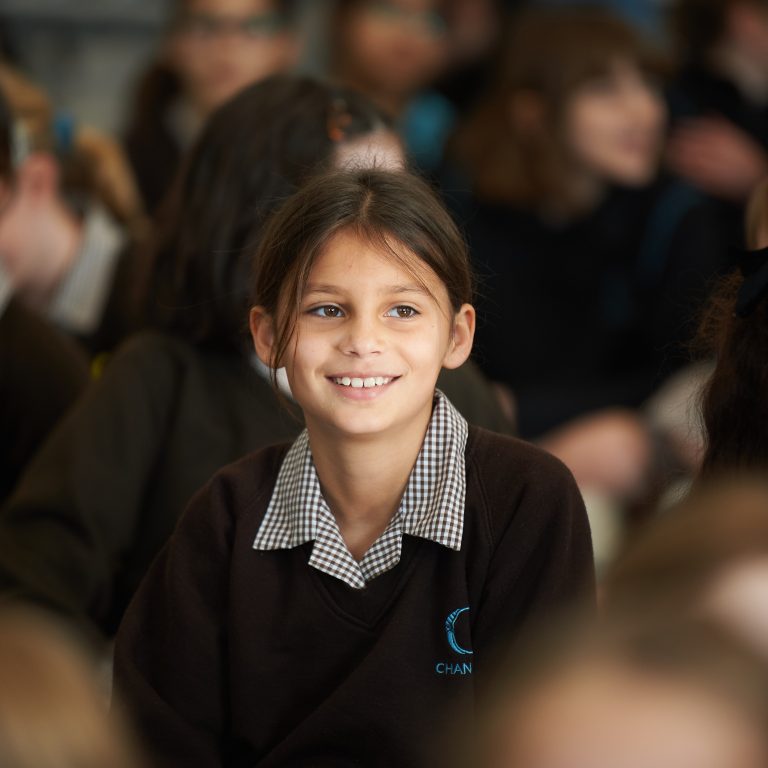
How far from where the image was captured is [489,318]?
6.35ft

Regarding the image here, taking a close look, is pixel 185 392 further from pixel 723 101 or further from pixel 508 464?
pixel 723 101

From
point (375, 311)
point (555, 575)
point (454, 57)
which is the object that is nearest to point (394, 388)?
point (375, 311)

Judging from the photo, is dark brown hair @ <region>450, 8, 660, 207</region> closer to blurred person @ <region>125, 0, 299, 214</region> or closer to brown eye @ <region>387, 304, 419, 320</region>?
blurred person @ <region>125, 0, 299, 214</region>

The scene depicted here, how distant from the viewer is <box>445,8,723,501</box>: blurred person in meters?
2.84

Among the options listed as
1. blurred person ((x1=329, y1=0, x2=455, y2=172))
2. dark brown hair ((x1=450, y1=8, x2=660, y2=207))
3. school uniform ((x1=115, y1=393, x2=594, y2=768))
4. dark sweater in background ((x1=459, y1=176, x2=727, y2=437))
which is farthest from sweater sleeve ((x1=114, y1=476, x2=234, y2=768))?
blurred person ((x1=329, y1=0, x2=455, y2=172))

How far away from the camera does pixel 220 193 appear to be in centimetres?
171

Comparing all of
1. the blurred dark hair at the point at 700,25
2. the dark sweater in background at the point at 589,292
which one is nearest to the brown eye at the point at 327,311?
the dark sweater in background at the point at 589,292

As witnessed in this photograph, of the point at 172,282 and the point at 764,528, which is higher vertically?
the point at 764,528

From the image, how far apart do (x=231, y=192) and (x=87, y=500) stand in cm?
41

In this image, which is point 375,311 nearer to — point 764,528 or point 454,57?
point 764,528

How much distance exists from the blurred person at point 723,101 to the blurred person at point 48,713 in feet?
8.38

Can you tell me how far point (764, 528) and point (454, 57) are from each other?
3.38 meters

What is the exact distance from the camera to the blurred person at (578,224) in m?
2.84

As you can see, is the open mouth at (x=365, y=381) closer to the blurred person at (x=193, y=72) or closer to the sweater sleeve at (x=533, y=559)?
the sweater sleeve at (x=533, y=559)
